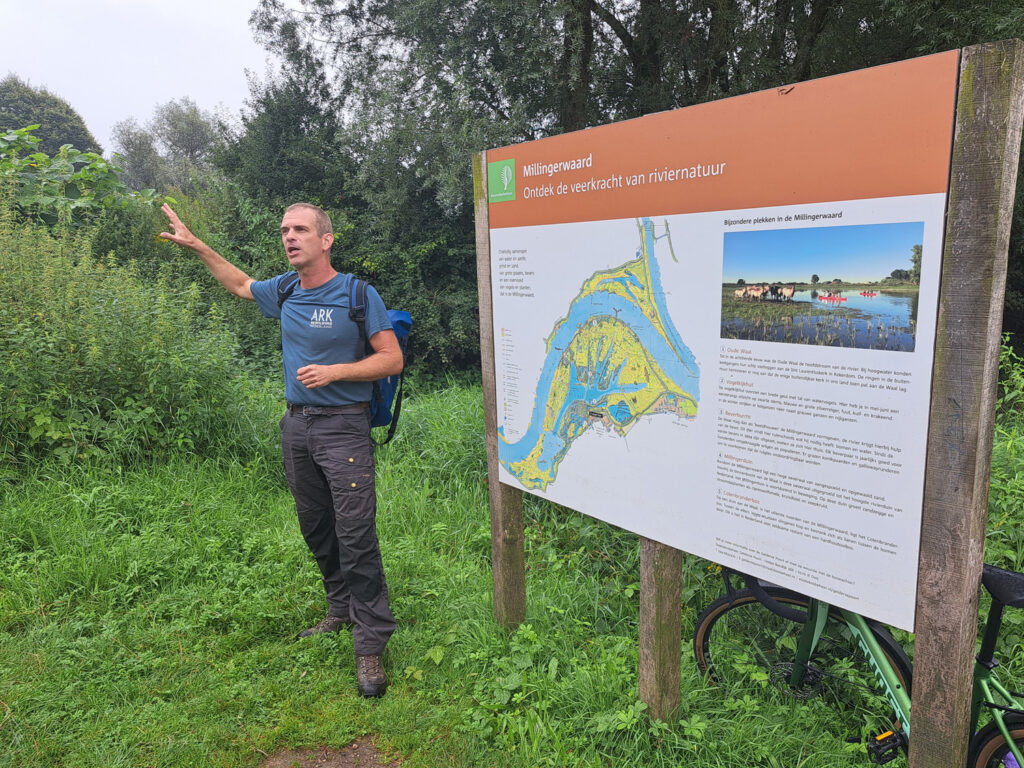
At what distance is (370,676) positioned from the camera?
121 inches

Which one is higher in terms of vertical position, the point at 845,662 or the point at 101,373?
the point at 101,373

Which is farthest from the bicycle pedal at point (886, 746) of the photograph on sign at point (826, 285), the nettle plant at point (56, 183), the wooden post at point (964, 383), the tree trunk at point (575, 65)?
the tree trunk at point (575, 65)

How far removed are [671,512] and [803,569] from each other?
482 mm

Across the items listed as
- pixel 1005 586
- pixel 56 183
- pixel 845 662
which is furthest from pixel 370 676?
pixel 56 183

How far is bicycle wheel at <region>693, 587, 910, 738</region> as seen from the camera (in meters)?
2.74

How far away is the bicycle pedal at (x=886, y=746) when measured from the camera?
233 centimetres

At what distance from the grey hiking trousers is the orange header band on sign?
1386 mm

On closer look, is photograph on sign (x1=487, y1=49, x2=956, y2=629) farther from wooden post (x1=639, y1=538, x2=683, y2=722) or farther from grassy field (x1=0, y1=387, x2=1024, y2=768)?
grassy field (x1=0, y1=387, x2=1024, y2=768)

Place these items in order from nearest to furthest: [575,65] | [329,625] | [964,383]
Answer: [964,383] < [329,625] < [575,65]

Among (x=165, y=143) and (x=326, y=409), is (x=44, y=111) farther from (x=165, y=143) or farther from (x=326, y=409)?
(x=326, y=409)

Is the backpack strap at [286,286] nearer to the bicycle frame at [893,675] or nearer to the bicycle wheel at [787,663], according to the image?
the bicycle wheel at [787,663]

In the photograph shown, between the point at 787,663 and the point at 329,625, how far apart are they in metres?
2.24

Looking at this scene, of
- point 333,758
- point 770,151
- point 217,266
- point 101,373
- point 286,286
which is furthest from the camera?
point 101,373

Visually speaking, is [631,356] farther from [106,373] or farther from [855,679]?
[106,373]
